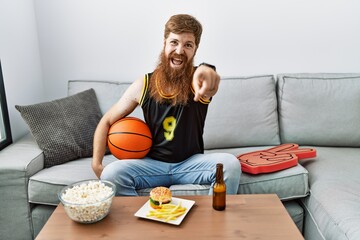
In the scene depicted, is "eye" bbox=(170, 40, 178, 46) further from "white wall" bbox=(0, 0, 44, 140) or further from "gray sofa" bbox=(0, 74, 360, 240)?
"white wall" bbox=(0, 0, 44, 140)

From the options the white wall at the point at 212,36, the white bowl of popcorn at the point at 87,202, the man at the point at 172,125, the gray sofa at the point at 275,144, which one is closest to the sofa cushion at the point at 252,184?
the gray sofa at the point at 275,144

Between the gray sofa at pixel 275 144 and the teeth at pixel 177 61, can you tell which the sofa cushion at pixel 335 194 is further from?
the teeth at pixel 177 61

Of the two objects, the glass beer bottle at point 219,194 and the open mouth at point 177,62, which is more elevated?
the open mouth at point 177,62

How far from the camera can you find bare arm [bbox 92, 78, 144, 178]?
1.96m

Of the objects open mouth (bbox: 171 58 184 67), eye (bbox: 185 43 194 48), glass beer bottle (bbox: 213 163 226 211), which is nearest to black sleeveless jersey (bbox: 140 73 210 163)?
open mouth (bbox: 171 58 184 67)

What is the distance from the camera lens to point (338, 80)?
249 centimetres

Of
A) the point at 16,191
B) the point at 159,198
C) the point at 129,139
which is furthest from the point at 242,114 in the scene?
the point at 16,191

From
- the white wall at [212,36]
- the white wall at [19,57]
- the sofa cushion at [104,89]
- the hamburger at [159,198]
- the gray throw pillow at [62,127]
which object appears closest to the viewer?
the hamburger at [159,198]

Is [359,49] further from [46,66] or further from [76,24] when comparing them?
[46,66]

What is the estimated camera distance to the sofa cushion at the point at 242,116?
2393mm

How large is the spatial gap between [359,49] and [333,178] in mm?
1334

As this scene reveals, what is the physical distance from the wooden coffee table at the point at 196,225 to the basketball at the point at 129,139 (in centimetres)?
43

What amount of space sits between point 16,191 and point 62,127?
0.47m

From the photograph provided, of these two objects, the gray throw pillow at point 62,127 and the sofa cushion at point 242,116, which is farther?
the sofa cushion at point 242,116
